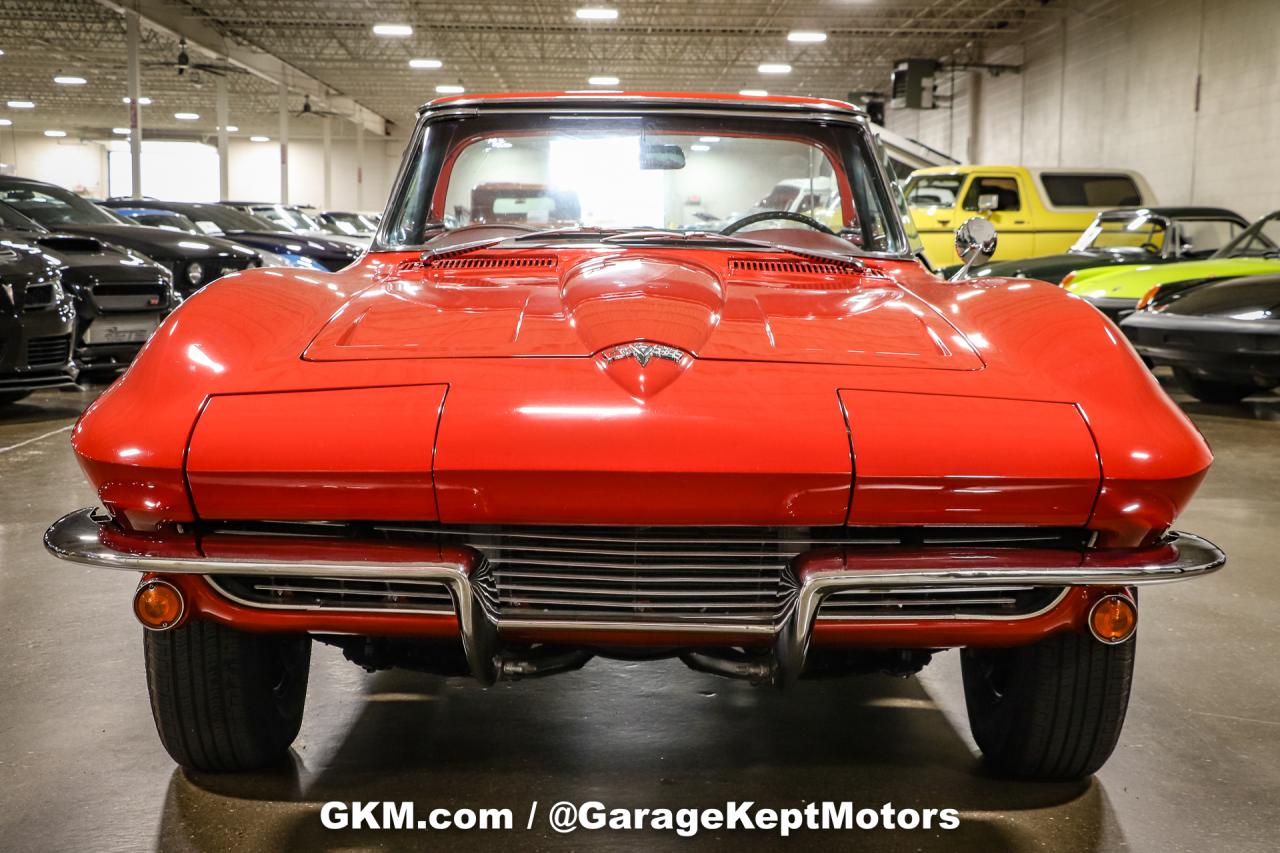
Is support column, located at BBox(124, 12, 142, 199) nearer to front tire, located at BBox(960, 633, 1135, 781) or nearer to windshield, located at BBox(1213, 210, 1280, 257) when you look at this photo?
Result: windshield, located at BBox(1213, 210, 1280, 257)

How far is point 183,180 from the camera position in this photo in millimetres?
45375

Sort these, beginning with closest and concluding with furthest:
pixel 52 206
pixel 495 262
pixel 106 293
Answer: pixel 495 262, pixel 106 293, pixel 52 206

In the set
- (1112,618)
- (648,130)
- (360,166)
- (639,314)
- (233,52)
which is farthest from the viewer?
(360,166)

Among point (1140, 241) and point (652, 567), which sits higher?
point (1140, 241)

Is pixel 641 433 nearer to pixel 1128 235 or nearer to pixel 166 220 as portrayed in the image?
pixel 1128 235

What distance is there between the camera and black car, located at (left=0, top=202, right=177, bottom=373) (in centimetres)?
722

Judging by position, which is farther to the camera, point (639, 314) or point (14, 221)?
point (14, 221)

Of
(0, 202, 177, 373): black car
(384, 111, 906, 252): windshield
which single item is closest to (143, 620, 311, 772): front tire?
(384, 111, 906, 252): windshield

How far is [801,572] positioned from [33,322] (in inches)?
234

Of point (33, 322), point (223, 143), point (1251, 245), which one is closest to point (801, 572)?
point (33, 322)

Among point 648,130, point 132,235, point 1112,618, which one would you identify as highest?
point 648,130

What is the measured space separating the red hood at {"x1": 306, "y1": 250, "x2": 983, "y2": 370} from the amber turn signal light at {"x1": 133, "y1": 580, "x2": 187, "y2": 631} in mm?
441

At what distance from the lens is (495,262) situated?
2662 millimetres

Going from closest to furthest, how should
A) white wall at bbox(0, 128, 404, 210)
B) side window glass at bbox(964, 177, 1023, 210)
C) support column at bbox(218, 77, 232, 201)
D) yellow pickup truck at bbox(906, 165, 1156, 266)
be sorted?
yellow pickup truck at bbox(906, 165, 1156, 266) < side window glass at bbox(964, 177, 1023, 210) < support column at bbox(218, 77, 232, 201) < white wall at bbox(0, 128, 404, 210)
